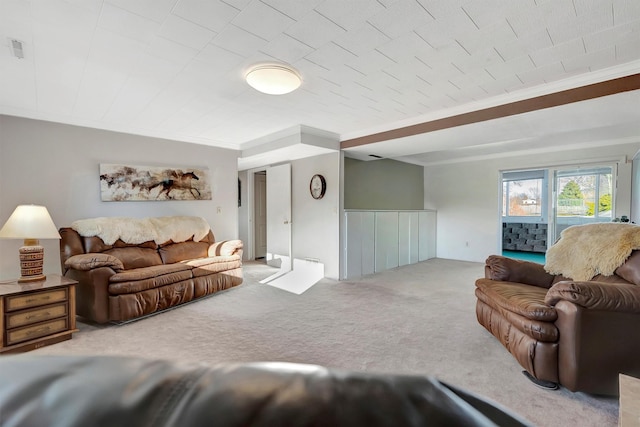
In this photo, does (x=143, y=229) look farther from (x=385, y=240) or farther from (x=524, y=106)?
(x=524, y=106)

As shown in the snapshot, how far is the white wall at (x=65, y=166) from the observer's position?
10.6 feet

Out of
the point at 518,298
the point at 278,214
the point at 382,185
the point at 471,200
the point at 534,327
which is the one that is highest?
the point at 382,185

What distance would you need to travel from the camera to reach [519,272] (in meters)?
2.68

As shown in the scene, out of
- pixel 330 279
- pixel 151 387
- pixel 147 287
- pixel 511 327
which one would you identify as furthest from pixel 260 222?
pixel 151 387

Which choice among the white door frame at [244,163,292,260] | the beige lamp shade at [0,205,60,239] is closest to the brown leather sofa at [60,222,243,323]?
the beige lamp shade at [0,205,60,239]

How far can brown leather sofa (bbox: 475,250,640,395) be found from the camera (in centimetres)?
169

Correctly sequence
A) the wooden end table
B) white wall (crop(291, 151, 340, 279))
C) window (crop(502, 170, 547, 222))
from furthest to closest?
window (crop(502, 170, 547, 222)) < white wall (crop(291, 151, 340, 279)) < the wooden end table

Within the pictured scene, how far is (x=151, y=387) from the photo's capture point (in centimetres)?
35

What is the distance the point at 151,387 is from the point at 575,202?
715cm

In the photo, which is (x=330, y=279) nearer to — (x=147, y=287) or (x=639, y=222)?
(x=147, y=287)

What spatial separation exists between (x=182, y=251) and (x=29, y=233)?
1636 millimetres

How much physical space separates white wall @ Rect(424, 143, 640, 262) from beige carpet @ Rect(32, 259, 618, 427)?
2.74 metres

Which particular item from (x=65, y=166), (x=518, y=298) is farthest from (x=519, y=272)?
(x=65, y=166)

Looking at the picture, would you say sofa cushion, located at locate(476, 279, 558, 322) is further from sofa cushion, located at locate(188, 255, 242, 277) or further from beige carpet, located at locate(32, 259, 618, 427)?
sofa cushion, located at locate(188, 255, 242, 277)
